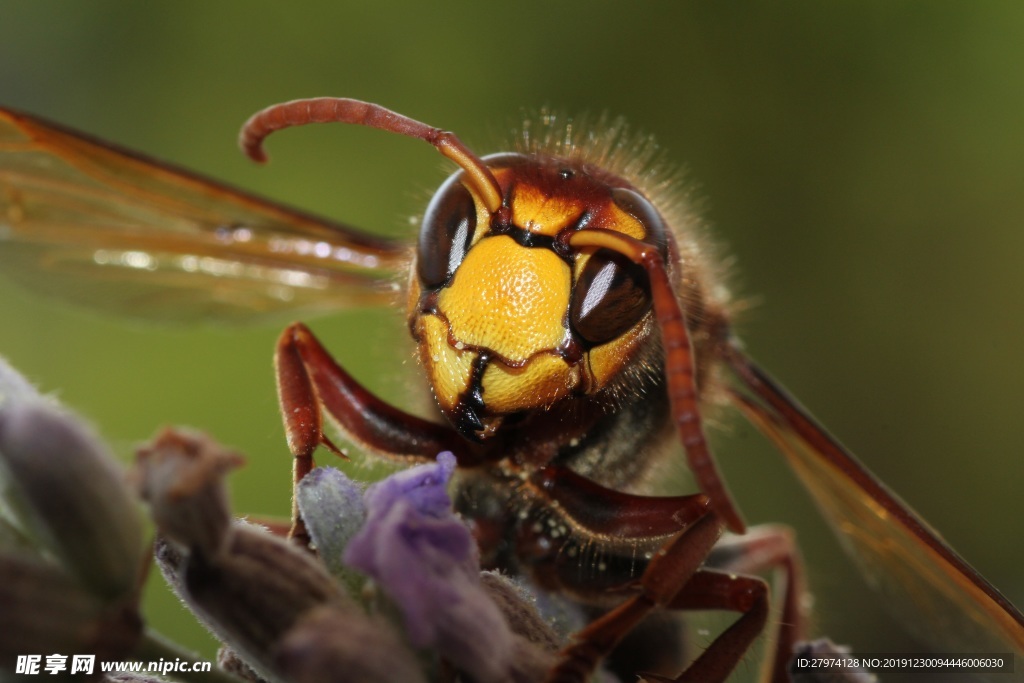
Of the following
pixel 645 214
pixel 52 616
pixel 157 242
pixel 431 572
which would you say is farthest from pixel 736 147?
pixel 52 616

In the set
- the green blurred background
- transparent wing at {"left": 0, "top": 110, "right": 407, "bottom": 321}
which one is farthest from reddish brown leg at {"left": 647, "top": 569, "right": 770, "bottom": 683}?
the green blurred background

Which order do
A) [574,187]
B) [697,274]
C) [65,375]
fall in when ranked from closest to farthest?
[574,187]
[697,274]
[65,375]

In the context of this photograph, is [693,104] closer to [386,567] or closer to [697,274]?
[697,274]

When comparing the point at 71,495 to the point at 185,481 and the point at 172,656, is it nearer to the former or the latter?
the point at 185,481

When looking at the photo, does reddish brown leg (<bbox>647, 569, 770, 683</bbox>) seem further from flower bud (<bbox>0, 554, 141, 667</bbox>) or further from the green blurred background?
the green blurred background

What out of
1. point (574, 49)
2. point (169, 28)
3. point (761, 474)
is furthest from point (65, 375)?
point (761, 474)

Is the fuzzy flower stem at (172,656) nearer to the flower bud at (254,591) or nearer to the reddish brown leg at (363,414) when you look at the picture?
the flower bud at (254,591)
